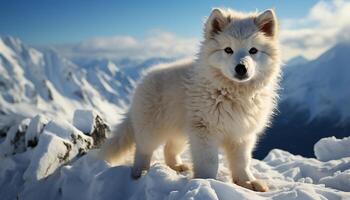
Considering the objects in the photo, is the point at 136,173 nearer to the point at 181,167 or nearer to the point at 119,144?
the point at 119,144

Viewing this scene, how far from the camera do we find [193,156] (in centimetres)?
716

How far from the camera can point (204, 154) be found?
23.0ft

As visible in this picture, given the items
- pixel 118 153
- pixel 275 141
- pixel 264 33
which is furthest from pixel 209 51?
pixel 275 141

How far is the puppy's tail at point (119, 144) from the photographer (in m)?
9.03

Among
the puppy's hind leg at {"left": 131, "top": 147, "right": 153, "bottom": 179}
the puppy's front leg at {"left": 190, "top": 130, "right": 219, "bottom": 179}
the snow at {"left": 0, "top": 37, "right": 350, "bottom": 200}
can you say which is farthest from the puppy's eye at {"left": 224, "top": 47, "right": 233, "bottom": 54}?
the puppy's hind leg at {"left": 131, "top": 147, "right": 153, "bottom": 179}

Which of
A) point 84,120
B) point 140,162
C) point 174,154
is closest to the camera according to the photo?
point 140,162

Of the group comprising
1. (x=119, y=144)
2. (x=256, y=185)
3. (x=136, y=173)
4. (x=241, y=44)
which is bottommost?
(x=136, y=173)

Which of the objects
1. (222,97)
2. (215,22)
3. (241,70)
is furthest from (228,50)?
(222,97)

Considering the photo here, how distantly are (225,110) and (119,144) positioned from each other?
283 cm

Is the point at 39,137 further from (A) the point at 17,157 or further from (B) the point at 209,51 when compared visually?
(B) the point at 209,51

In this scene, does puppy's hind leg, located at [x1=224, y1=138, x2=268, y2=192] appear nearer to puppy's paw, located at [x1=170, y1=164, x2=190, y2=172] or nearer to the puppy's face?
the puppy's face

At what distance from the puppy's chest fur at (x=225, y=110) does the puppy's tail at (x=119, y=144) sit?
2.19 metres

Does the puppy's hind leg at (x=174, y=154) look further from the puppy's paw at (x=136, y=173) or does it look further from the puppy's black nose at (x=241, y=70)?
the puppy's black nose at (x=241, y=70)

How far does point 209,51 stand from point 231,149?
5.75ft
